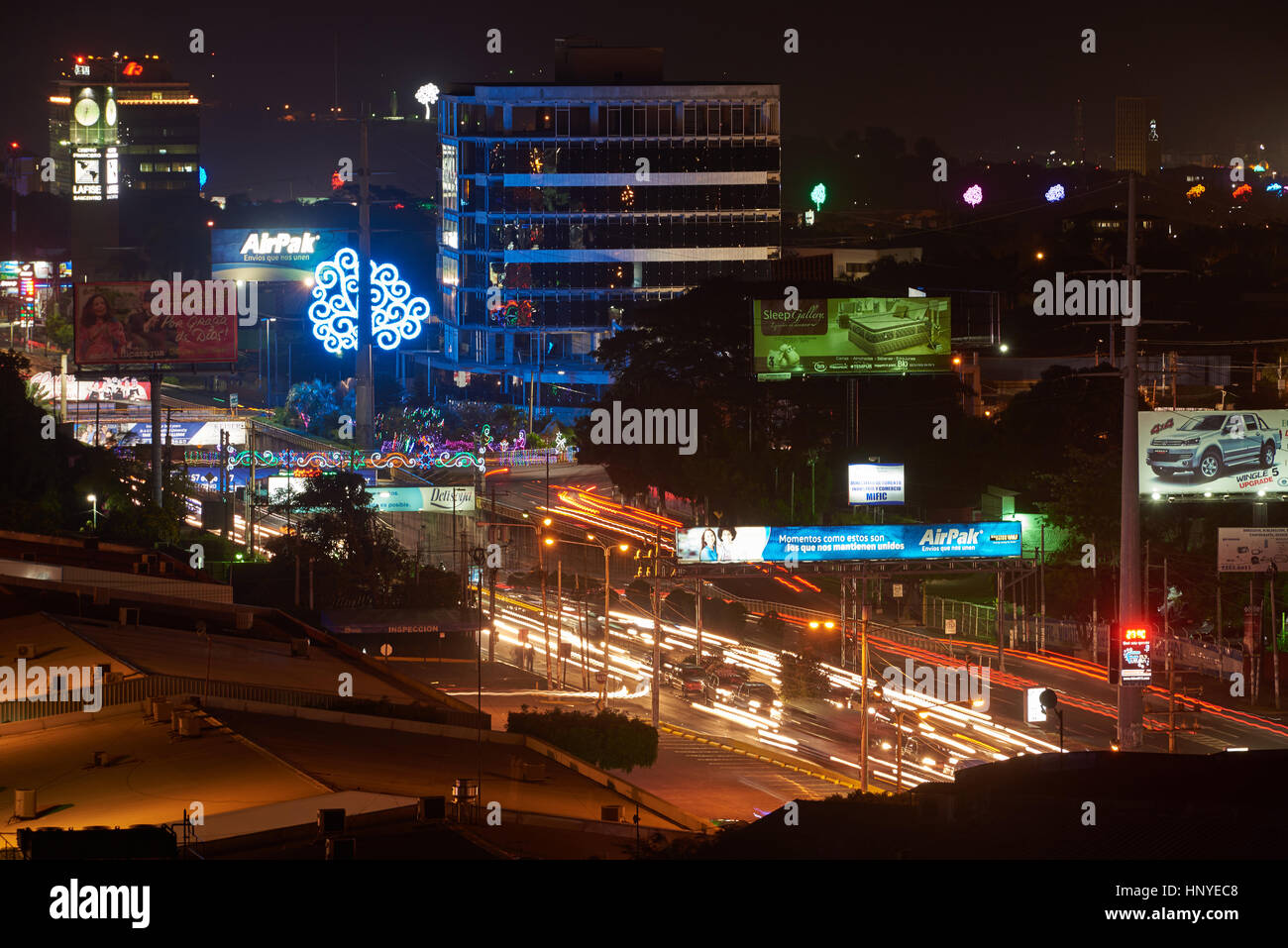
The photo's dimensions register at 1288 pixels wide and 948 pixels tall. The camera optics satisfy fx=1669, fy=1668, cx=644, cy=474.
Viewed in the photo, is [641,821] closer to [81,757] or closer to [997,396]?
[81,757]

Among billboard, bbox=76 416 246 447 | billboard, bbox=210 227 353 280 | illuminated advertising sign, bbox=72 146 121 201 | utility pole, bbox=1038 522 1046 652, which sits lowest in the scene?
utility pole, bbox=1038 522 1046 652

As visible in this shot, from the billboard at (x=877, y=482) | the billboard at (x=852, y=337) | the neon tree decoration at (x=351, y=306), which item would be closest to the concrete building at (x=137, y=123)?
the neon tree decoration at (x=351, y=306)

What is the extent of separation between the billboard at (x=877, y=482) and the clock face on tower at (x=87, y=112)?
13981 cm

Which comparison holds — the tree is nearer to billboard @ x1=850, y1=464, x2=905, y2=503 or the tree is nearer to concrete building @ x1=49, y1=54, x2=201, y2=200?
billboard @ x1=850, y1=464, x2=905, y2=503

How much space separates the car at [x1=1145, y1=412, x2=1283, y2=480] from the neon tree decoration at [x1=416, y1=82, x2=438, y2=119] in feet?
250

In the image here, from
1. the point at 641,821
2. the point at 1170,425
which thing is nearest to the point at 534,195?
the point at 1170,425

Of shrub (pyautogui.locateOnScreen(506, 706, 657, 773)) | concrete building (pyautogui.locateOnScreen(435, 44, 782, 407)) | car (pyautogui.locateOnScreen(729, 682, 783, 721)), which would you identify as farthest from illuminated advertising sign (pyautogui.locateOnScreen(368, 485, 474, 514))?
concrete building (pyautogui.locateOnScreen(435, 44, 782, 407))

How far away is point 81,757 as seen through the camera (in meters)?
23.4

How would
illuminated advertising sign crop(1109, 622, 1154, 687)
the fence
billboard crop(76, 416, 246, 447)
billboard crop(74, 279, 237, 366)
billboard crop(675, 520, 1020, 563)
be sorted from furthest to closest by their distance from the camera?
billboard crop(76, 416, 246, 447)
billboard crop(74, 279, 237, 366)
billboard crop(675, 520, 1020, 563)
illuminated advertising sign crop(1109, 622, 1154, 687)
the fence

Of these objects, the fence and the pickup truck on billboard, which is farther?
the pickup truck on billboard

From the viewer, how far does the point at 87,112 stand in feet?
567

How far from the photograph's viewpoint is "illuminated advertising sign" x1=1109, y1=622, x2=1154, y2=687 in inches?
1400

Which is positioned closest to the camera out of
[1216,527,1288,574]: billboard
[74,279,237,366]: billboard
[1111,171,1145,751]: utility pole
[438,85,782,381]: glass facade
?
[1111,171,1145,751]: utility pole
